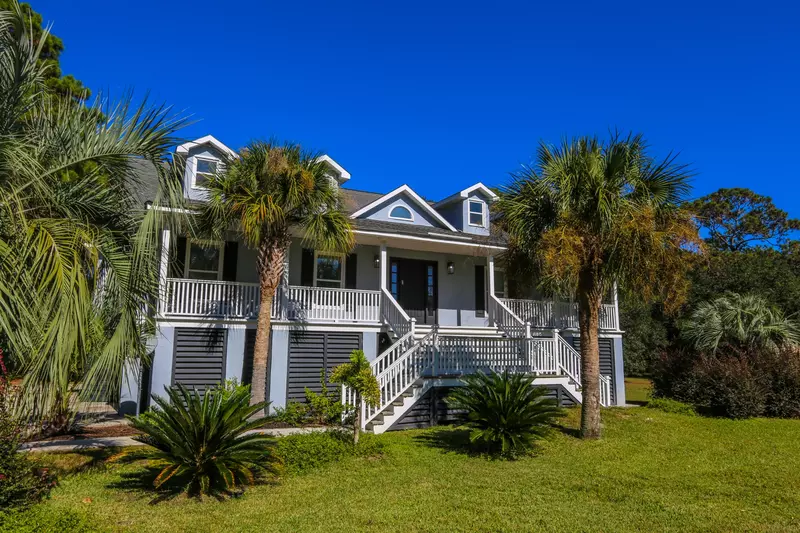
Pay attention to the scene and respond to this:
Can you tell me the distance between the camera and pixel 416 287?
18.2 m

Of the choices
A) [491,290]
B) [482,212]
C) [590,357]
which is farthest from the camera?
[482,212]

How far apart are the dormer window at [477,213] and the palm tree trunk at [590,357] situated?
873cm

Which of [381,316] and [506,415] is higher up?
[381,316]

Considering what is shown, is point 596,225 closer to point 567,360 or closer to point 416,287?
point 567,360

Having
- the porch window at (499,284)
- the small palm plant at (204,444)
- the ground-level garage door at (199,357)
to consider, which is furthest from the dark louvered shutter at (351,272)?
the small palm plant at (204,444)

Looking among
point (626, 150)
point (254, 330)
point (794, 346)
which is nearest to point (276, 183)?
point (254, 330)

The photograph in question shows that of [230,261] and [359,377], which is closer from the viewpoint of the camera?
[359,377]

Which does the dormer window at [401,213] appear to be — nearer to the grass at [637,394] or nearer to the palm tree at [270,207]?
the palm tree at [270,207]

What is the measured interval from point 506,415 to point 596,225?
397 centimetres

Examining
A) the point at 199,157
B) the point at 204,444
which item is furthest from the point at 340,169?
the point at 204,444

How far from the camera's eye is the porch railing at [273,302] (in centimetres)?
1362

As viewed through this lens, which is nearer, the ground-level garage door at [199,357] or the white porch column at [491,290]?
the ground-level garage door at [199,357]

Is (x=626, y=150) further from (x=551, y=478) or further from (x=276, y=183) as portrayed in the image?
(x=276, y=183)

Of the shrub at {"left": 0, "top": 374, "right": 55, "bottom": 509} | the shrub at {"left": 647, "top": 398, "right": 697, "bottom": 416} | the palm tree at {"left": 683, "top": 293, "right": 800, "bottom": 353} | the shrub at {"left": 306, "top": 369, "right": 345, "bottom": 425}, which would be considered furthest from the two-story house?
the shrub at {"left": 0, "top": 374, "right": 55, "bottom": 509}
